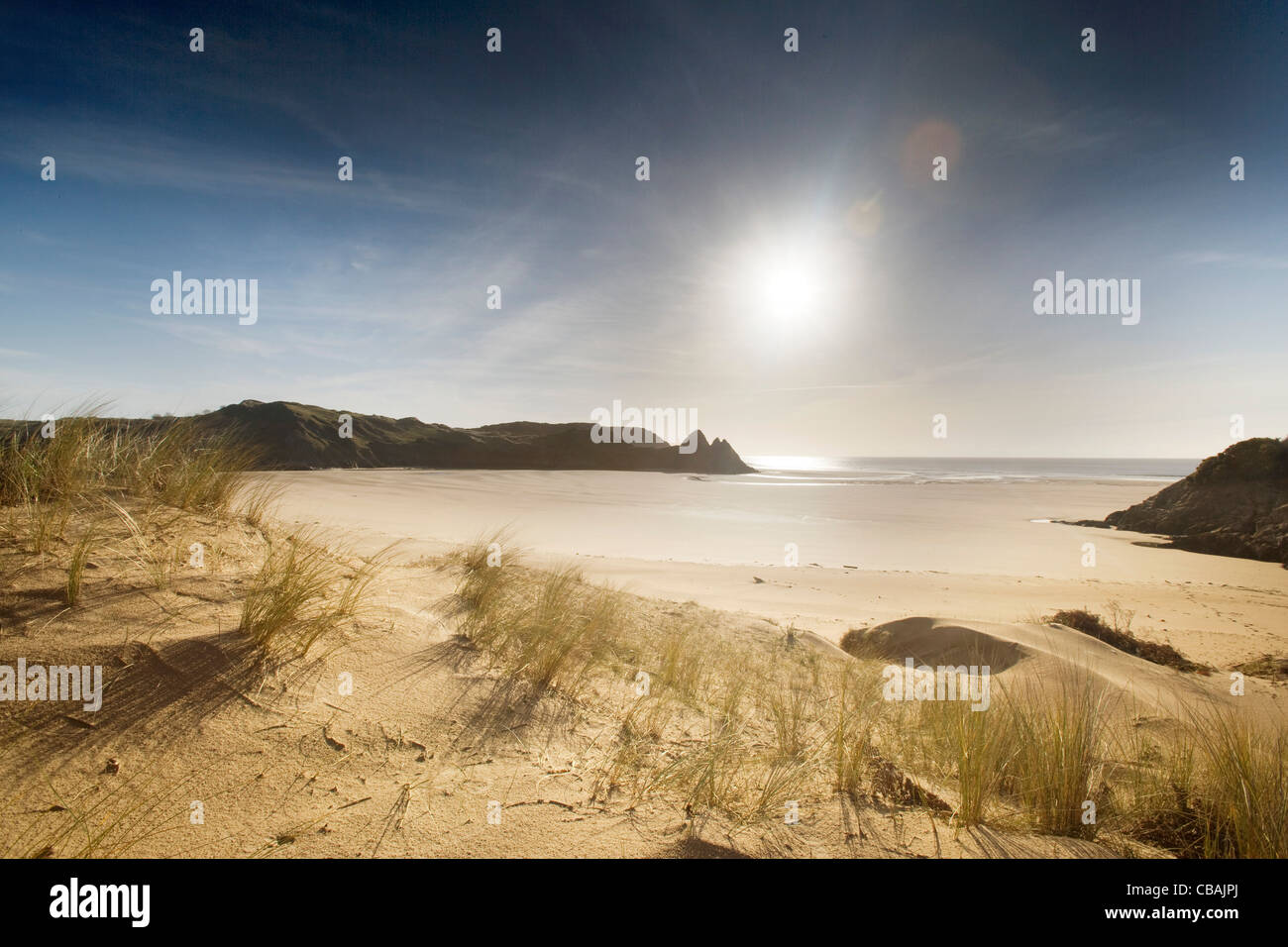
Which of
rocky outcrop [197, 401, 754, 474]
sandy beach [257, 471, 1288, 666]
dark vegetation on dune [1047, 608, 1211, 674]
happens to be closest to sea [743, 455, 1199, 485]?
rocky outcrop [197, 401, 754, 474]

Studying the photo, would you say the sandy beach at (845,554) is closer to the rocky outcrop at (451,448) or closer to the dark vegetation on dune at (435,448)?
the dark vegetation on dune at (435,448)

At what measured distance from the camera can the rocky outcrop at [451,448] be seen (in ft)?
129

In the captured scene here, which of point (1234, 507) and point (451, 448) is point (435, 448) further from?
point (1234, 507)

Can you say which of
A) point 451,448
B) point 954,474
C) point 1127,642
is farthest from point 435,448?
point 954,474

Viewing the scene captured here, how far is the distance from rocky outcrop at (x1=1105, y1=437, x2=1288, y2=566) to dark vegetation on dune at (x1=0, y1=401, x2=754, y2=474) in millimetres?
34728

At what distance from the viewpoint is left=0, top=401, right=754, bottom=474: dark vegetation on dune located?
126 ft

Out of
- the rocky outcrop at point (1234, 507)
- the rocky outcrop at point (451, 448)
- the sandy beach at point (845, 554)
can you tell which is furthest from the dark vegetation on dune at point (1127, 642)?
the rocky outcrop at point (451, 448)

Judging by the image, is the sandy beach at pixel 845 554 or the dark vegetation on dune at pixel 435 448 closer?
the sandy beach at pixel 845 554

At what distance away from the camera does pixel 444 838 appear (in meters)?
1.93

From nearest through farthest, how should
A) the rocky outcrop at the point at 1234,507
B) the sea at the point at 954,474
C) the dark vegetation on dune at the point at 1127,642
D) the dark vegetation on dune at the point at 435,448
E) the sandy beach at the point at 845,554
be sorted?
the dark vegetation on dune at the point at 1127,642 < the sandy beach at the point at 845,554 < the rocky outcrop at the point at 1234,507 < the dark vegetation on dune at the point at 435,448 < the sea at the point at 954,474

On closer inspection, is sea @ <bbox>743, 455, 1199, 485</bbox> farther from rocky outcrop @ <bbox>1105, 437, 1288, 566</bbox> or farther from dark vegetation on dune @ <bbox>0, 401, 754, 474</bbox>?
rocky outcrop @ <bbox>1105, 437, 1288, 566</bbox>

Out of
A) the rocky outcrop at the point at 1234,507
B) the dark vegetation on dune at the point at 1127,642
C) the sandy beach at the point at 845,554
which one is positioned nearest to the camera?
the dark vegetation on dune at the point at 1127,642
